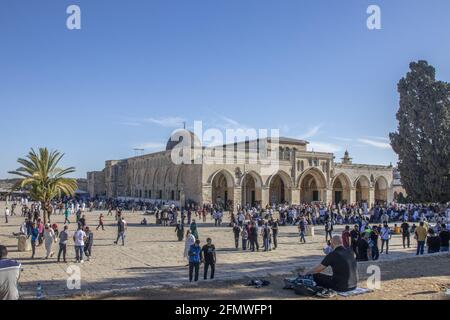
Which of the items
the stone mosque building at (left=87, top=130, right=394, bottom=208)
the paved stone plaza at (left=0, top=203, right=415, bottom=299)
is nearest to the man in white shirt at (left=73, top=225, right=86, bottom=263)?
the paved stone plaza at (left=0, top=203, right=415, bottom=299)

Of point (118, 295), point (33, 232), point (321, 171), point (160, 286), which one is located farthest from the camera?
point (321, 171)

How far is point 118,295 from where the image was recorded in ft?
28.2

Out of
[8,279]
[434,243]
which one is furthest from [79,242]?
[434,243]

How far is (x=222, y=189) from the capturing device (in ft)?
139

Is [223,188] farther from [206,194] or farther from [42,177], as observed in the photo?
[42,177]

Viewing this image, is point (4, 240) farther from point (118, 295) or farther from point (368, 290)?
point (368, 290)

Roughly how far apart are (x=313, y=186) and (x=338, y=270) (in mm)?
39937

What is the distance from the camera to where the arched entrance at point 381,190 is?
5222 centimetres

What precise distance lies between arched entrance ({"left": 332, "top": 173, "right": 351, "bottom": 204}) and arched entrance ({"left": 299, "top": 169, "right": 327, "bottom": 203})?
9.48ft

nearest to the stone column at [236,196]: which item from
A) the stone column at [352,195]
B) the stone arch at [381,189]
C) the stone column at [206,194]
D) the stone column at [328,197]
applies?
the stone column at [206,194]

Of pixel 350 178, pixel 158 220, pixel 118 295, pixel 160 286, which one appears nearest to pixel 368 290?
pixel 160 286

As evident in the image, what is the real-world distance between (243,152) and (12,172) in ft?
Result: 78.7

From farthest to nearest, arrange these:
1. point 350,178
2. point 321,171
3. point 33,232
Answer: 1. point 350,178
2. point 321,171
3. point 33,232

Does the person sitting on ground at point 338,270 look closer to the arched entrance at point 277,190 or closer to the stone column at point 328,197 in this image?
the arched entrance at point 277,190
